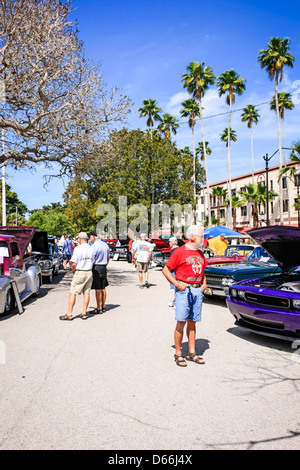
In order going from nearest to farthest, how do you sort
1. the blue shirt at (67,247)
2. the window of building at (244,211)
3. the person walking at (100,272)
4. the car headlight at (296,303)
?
the car headlight at (296,303) < the person walking at (100,272) < the blue shirt at (67,247) < the window of building at (244,211)

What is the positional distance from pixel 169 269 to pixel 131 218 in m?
34.7

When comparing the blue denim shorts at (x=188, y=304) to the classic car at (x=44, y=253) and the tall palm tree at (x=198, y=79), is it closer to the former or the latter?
the classic car at (x=44, y=253)

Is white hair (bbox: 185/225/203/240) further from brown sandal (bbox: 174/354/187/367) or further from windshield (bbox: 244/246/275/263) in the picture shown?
windshield (bbox: 244/246/275/263)

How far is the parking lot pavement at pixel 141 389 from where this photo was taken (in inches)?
123

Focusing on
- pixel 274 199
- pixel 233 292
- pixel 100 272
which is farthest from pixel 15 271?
pixel 274 199

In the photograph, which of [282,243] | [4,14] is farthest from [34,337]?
[4,14]

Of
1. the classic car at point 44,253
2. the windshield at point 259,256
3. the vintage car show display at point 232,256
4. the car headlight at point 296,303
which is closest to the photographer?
the car headlight at point 296,303

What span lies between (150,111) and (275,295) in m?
46.3

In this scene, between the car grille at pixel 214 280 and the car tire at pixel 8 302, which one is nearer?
the car tire at pixel 8 302

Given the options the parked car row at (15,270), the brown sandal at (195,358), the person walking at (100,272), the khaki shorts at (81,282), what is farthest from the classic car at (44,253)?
the brown sandal at (195,358)

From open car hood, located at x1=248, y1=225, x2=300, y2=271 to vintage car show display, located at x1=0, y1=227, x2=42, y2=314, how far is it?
512 cm

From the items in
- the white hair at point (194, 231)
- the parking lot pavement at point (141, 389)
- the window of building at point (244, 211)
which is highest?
the window of building at point (244, 211)

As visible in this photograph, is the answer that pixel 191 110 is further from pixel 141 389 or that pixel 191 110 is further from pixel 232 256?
pixel 141 389
